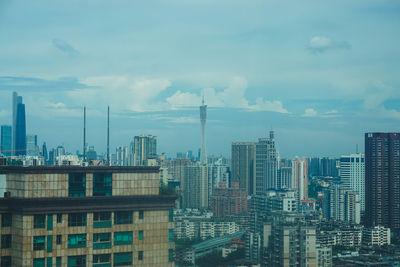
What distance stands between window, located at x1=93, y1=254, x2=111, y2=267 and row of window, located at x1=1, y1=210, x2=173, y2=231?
0.65 feet

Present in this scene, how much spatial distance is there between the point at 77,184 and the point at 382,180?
1437 cm

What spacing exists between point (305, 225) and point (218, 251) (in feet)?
8.21

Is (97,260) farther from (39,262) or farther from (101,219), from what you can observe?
(39,262)

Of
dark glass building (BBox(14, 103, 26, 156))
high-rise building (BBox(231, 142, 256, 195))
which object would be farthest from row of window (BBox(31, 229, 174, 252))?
high-rise building (BBox(231, 142, 256, 195))

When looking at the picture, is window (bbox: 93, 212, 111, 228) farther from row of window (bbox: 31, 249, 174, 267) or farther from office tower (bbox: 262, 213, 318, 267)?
office tower (bbox: 262, 213, 318, 267)

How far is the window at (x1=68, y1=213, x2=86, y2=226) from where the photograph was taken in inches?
166

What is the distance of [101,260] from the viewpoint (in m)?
4.30

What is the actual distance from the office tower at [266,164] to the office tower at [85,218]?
15.6m

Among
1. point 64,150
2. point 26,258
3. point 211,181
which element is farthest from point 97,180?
point 211,181

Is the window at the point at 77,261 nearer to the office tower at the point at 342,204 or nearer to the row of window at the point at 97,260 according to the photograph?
the row of window at the point at 97,260

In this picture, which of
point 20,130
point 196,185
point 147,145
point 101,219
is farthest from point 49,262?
point 196,185

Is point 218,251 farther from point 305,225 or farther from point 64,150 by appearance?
point 64,150

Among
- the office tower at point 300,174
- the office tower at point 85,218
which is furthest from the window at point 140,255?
the office tower at point 300,174

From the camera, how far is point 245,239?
1235 centimetres
